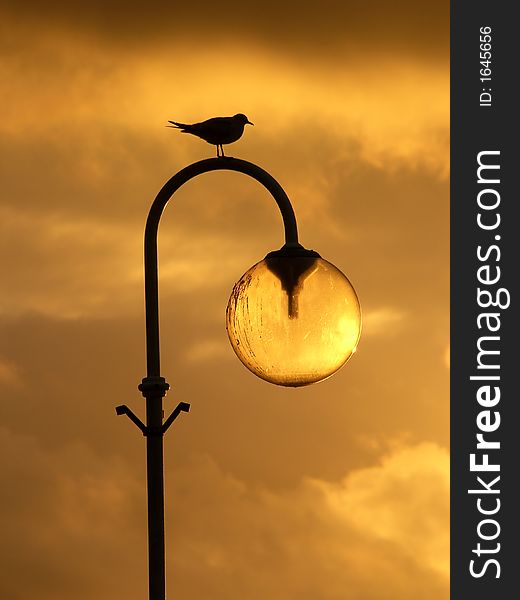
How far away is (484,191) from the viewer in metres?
29.5

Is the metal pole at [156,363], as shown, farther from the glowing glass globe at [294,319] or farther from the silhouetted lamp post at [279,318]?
the glowing glass globe at [294,319]

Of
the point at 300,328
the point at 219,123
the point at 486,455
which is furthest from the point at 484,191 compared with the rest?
the point at 300,328

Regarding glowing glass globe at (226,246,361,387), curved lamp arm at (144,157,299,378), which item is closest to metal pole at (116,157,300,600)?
curved lamp arm at (144,157,299,378)

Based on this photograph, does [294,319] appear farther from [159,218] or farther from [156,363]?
[159,218]

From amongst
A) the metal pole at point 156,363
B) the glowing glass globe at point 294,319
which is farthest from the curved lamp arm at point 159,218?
the glowing glass globe at point 294,319

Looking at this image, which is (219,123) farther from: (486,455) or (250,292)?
(486,455)

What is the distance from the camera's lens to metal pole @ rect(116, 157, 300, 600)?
41.0 feet

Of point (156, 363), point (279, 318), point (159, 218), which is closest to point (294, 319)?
point (279, 318)

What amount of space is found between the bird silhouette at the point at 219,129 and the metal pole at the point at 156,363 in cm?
130

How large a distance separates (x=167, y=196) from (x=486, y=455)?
19.5 meters

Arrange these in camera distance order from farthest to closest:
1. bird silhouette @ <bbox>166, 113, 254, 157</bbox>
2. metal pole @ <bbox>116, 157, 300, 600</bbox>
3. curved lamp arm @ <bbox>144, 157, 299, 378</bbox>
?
bird silhouette @ <bbox>166, 113, 254, 157</bbox>
curved lamp arm @ <bbox>144, 157, 299, 378</bbox>
metal pole @ <bbox>116, 157, 300, 600</bbox>

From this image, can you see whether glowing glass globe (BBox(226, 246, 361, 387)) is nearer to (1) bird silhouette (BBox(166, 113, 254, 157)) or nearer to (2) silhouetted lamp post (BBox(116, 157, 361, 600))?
(2) silhouetted lamp post (BBox(116, 157, 361, 600))

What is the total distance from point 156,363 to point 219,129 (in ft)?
8.79

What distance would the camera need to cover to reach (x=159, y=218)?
1298cm
